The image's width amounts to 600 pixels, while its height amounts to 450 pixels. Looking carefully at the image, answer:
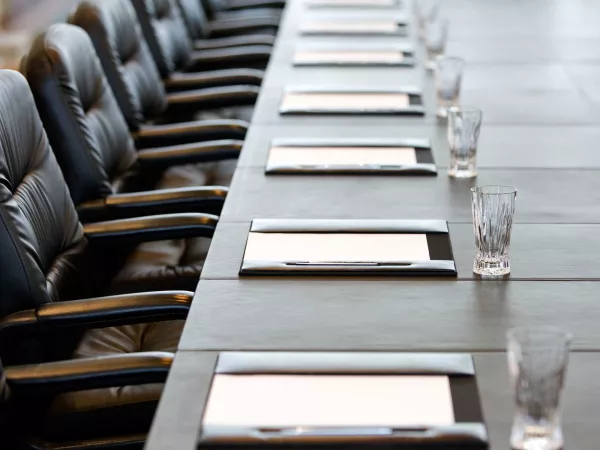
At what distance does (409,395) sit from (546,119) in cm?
171

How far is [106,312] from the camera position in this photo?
2033 mm

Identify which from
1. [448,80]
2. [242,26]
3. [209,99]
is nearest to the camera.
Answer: [448,80]

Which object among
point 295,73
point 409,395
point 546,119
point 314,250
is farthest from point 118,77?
point 409,395

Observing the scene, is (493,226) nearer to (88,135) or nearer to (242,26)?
(88,135)

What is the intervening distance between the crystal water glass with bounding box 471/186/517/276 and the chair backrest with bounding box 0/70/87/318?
85 centimetres

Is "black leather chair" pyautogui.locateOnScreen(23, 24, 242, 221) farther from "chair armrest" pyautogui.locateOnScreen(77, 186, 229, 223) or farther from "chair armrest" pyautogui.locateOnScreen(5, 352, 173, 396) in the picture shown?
"chair armrest" pyautogui.locateOnScreen(5, 352, 173, 396)

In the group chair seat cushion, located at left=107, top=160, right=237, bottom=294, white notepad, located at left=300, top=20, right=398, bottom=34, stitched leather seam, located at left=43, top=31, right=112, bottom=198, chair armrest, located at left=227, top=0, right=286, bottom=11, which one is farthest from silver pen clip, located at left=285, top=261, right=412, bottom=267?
chair armrest, located at left=227, top=0, right=286, bottom=11

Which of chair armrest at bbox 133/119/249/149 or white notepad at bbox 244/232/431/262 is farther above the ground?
white notepad at bbox 244/232/431/262

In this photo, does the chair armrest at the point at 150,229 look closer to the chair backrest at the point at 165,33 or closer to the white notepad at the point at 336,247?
the white notepad at the point at 336,247

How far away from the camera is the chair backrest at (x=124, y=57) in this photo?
3.19 metres

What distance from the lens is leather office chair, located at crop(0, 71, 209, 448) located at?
181cm

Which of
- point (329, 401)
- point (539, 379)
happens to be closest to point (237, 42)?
point (329, 401)

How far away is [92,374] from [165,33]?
2761 millimetres

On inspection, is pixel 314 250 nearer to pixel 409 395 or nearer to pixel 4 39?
pixel 409 395
